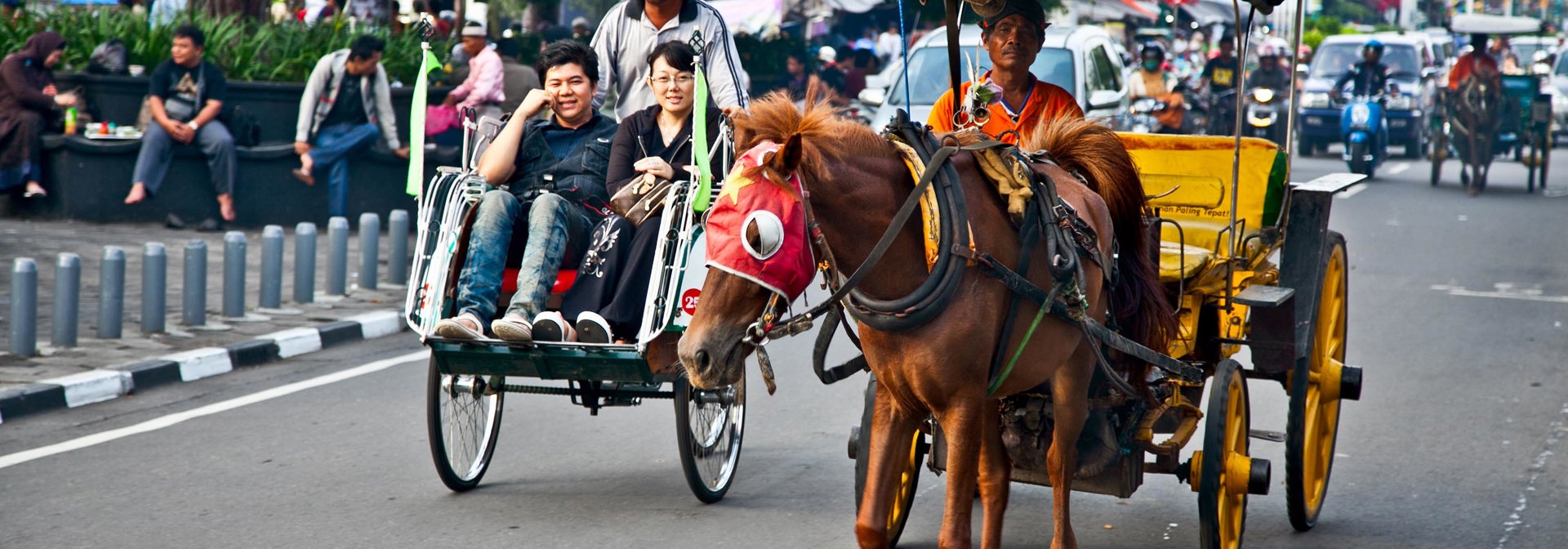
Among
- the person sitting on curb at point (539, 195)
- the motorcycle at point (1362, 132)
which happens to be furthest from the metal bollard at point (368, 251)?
the motorcycle at point (1362, 132)

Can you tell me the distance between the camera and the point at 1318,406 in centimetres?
584

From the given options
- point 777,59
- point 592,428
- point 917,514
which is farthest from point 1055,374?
point 777,59

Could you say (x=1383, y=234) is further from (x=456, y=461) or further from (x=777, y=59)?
(x=456, y=461)

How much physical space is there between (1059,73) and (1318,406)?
9.68 m

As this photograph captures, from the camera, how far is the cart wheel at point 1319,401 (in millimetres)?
5320

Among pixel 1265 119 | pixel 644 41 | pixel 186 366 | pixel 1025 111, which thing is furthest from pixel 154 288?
pixel 1265 119

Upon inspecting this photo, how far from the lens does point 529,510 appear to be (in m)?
5.71

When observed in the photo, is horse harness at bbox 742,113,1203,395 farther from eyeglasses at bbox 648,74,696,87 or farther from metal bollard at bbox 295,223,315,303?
metal bollard at bbox 295,223,315,303

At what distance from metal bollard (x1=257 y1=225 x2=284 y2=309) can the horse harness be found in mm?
5886

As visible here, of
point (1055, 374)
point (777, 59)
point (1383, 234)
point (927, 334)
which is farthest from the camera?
point (777, 59)

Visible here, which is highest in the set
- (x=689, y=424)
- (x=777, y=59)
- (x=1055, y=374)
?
(x=777, y=59)

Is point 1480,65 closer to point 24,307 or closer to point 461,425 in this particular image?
point 461,425

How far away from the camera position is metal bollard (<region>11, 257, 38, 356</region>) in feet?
25.2

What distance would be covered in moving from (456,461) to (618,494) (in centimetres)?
63
